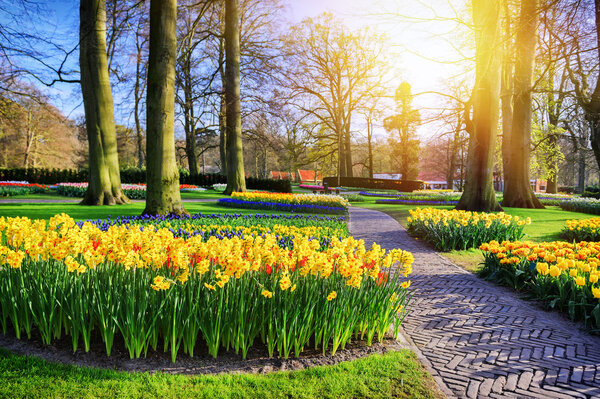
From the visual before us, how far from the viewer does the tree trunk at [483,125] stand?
12.6 metres

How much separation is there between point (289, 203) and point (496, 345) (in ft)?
37.0

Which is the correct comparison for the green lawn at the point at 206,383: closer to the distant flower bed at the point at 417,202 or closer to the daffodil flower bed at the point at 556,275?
the daffodil flower bed at the point at 556,275

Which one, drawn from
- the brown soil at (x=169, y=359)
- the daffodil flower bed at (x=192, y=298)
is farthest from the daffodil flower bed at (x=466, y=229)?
the brown soil at (x=169, y=359)

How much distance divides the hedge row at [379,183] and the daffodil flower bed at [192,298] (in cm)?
3233

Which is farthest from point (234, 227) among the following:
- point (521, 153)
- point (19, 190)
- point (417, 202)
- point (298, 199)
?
point (417, 202)

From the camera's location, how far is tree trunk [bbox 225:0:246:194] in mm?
17062

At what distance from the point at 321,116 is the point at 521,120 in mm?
18959

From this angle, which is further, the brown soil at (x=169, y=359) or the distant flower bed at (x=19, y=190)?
the distant flower bed at (x=19, y=190)

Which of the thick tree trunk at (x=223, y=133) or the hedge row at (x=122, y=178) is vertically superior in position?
the thick tree trunk at (x=223, y=133)

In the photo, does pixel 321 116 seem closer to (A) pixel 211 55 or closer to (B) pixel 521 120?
(A) pixel 211 55

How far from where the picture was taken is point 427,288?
5.27m

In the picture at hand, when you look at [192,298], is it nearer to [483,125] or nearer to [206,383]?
[206,383]

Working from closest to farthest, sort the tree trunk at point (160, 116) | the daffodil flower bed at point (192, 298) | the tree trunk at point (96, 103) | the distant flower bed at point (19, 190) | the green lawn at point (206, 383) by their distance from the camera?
the green lawn at point (206, 383) → the daffodil flower bed at point (192, 298) → the tree trunk at point (160, 116) → the tree trunk at point (96, 103) → the distant flower bed at point (19, 190)

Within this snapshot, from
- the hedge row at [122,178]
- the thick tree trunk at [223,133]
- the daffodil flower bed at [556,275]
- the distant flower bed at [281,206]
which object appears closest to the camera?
the daffodil flower bed at [556,275]
